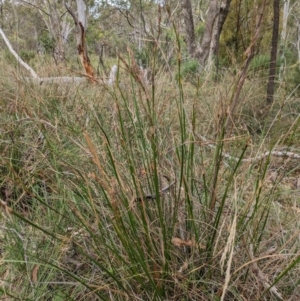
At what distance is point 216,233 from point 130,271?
0.27 meters

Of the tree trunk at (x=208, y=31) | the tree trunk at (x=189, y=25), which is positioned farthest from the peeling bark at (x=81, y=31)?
the tree trunk at (x=189, y=25)

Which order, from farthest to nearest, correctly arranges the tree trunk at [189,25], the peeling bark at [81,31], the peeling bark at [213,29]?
the tree trunk at [189,25], the peeling bark at [213,29], the peeling bark at [81,31]

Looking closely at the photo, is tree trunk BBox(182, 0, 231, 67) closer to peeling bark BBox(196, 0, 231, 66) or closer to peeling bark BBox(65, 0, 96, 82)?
peeling bark BBox(196, 0, 231, 66)

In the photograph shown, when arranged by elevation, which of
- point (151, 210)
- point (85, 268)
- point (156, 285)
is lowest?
point (85, 268)

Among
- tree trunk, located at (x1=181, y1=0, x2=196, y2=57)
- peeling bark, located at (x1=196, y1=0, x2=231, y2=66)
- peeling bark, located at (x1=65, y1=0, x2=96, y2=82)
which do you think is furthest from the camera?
tree trunk, located at (x1=181, y1=0, x2=196, y2=57)

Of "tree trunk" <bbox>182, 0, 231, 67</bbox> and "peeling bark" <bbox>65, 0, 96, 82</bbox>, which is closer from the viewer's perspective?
"peeling bark" <bbox>65, 0, 96, 82</bbox>

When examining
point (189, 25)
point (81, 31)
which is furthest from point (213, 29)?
point (81, 31)

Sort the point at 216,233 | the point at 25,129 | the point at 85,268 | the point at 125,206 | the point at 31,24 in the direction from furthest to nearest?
the point at 31,24 → the point at 25,129 → the point at 85,268 → the point at 216,233 → the point at 125,206

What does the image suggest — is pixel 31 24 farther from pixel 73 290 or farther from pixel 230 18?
pixel 73 290

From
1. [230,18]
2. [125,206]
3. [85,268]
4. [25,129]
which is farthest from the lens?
[230,18]

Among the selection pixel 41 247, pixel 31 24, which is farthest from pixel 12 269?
pixel 31 24

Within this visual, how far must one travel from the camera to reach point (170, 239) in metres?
1.06

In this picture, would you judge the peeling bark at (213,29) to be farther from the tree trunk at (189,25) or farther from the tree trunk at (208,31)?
the tree trunk at (189,25)

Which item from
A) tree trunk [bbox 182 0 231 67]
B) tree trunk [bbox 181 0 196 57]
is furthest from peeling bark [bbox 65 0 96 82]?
tree trunk [bbox 181 0 196 57]
